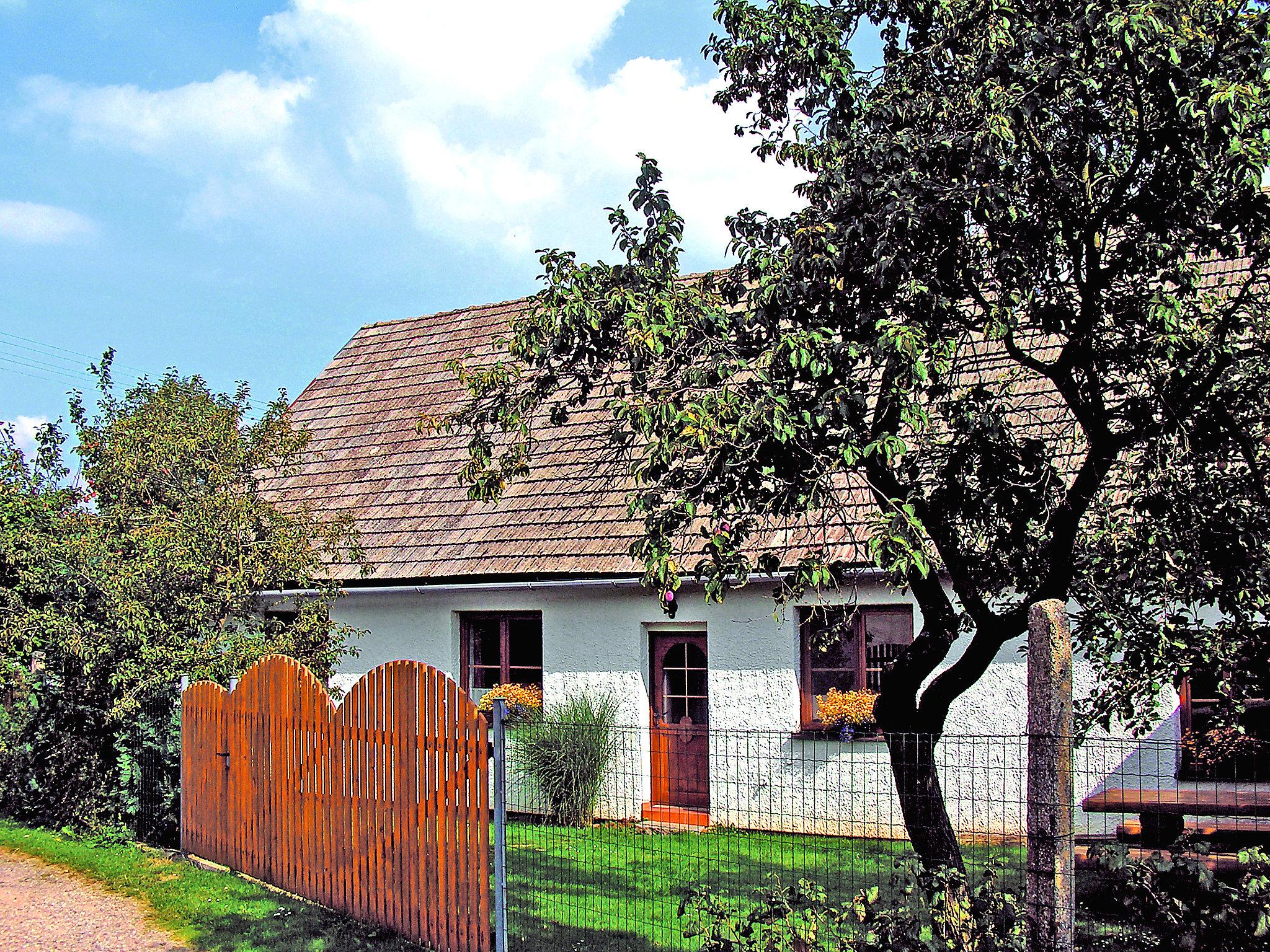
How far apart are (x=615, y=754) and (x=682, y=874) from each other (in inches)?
127

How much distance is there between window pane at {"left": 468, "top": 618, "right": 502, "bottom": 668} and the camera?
1562cm

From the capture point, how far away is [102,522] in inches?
468

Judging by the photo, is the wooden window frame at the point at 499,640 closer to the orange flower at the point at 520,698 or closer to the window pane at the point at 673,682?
the orange flower at the point at 520,698

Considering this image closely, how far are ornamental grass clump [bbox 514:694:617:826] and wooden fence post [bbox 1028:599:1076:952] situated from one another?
810cm

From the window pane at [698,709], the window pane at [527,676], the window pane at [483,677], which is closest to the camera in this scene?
the window pane at [698,709]

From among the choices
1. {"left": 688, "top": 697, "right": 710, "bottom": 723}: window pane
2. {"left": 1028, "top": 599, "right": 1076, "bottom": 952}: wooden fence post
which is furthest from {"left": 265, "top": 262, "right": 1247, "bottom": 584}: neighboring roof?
{"left": 1028, "top": 599, "right": 1076, "bottom": 952}: wooden fence post

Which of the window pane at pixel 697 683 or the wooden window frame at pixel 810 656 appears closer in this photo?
the wooden window frame at pixel 810 656

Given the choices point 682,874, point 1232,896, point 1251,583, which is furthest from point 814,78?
point 682,874

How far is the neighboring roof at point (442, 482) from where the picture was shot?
46.6 feet

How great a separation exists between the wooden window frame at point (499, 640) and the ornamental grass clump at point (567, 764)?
171 cm

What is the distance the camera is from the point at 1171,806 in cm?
842

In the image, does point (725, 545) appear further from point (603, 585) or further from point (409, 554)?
point (409, 554)

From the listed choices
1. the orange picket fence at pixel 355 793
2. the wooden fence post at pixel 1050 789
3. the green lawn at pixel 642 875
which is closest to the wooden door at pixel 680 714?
the green lawn at pixel 642 875

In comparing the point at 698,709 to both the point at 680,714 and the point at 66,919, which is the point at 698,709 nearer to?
the point at 680,714
